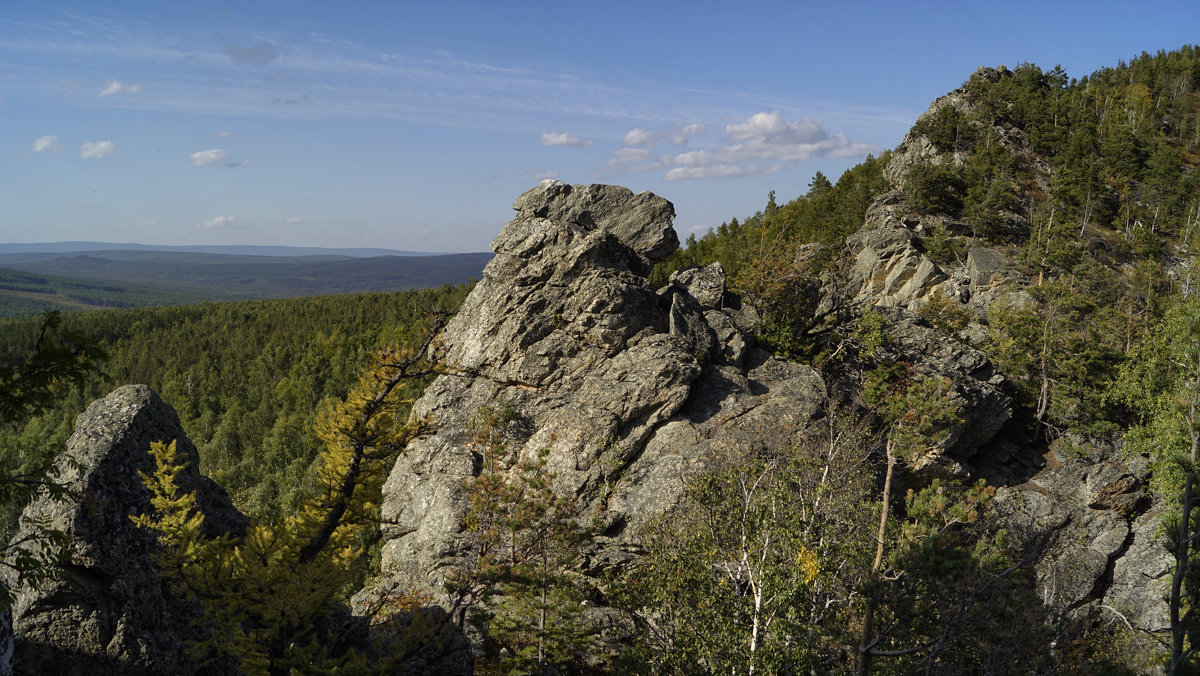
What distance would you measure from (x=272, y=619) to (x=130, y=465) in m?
5.23

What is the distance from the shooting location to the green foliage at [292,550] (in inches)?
562

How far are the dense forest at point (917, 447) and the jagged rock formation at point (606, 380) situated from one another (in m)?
1.82

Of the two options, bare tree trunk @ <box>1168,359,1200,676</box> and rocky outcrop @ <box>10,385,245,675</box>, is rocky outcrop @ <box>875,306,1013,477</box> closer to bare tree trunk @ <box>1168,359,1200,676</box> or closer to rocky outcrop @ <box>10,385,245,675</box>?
bare tree trunk @ <box>1168,359,1200,676</box>

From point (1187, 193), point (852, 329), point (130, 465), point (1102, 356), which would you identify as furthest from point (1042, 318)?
point (1187, 193)

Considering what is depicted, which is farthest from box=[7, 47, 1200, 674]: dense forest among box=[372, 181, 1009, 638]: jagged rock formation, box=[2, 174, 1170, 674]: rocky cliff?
box=[372, 181, 1009, 638]: jagged rock formation

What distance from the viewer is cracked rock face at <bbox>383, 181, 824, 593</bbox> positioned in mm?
26125

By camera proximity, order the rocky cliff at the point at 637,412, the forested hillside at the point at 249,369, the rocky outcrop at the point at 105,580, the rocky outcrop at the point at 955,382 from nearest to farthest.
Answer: the rocky outcrop at the point at 105,580 → the rocky cliff at the point at 637,412 → the rocky outcrop at the point at 955,382 → the forested hillside at the point at 249,369

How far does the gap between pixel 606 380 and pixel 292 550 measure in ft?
53.8

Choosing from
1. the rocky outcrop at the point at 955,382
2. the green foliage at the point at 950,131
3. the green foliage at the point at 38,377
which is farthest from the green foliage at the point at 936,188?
the green foliage at the point at 38,377

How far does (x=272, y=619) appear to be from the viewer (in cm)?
1492

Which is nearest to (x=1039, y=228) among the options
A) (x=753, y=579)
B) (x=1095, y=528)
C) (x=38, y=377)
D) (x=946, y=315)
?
(x=946, y=315)

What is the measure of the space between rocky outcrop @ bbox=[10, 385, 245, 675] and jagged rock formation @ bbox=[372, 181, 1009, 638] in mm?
10354

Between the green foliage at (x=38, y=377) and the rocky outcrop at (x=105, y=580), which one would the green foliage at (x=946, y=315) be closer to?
the rocky outcrop at (x=105, y=580)

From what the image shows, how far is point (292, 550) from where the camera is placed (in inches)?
628
